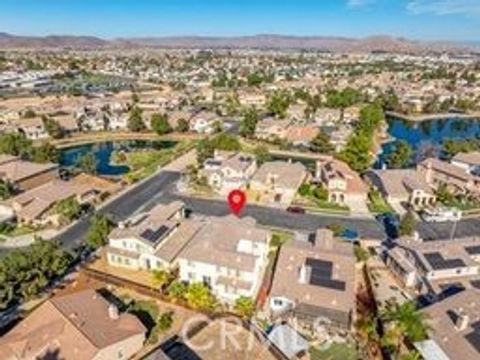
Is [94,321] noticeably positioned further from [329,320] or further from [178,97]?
[178,97]

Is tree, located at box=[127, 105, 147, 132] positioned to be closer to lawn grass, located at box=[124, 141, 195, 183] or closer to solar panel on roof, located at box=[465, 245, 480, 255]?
lawn grass, located at box=[124, 141, 195, 183]

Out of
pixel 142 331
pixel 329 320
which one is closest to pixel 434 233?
pixel 329 320

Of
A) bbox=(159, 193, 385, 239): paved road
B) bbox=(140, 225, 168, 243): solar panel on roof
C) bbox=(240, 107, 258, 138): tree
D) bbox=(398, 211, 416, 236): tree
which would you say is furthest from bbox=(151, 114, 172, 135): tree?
bbox=(398, 211, 416, 236): tree

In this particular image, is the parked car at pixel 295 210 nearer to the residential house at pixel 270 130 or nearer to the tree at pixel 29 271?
the tree at pixel 29 271

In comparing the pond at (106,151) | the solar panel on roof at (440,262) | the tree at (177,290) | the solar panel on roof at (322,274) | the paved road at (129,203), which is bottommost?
the pond at (106,151)

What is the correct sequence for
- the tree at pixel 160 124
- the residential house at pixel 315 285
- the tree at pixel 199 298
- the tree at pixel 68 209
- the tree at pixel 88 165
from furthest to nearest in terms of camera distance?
the tree at pixel 160 124 < the tree at pixel 88 165 < the tree at pixel 68 209 < the tree at pixel 199 298 < the residential house at pixel 315 285

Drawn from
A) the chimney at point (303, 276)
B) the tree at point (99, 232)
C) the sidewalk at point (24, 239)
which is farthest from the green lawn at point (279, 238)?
the sidewalk at point (24, 239)

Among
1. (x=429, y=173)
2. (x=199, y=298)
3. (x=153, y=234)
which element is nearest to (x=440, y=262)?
(x=199, y=298)
